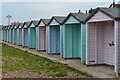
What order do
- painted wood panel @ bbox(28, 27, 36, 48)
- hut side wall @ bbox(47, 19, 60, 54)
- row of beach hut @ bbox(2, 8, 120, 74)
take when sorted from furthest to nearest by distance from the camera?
painted wood panel @ bbox(28, 27, 36, 48) → hut side wall @ bbox(47, 19, 60, 54) → row of beach hut @ bbox(2, 8, 120, 74)

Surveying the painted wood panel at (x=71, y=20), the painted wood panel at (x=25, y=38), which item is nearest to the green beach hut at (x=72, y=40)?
the painted wood panel at (x=71, y=20)


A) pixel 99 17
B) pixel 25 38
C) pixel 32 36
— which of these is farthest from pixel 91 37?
pixel 25 38

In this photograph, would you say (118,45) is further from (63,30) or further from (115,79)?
(63,30)

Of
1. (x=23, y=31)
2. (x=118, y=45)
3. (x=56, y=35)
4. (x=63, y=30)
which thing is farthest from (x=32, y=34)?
(x=118, y=45)

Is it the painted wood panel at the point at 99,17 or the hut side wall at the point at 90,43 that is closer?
the painted wood panel at the point at 99,17

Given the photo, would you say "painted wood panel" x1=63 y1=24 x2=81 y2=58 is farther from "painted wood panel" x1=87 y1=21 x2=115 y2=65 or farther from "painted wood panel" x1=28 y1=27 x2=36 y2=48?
"painted wood panel" x1=28 y1=27 x2=36 y2=48

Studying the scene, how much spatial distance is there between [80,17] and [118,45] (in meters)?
4.33

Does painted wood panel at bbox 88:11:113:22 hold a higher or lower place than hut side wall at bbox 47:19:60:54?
higher

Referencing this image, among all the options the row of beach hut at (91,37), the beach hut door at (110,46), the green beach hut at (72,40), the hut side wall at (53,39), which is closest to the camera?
the row of beach hut at (91,37)

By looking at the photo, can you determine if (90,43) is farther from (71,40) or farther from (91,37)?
(71,40)

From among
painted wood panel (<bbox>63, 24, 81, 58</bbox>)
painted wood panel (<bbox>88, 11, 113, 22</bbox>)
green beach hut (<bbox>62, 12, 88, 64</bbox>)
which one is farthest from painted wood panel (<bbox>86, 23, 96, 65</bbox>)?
painted wood panel (<bbox>63, 24, 81, 58</bbox>)

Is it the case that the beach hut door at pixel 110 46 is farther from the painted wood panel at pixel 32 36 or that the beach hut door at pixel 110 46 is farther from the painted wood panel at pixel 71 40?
the painted wood panel at pixel 32 36

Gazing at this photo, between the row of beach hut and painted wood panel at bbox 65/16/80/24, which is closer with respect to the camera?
the row of beach hut

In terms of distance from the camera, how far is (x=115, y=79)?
888cm
